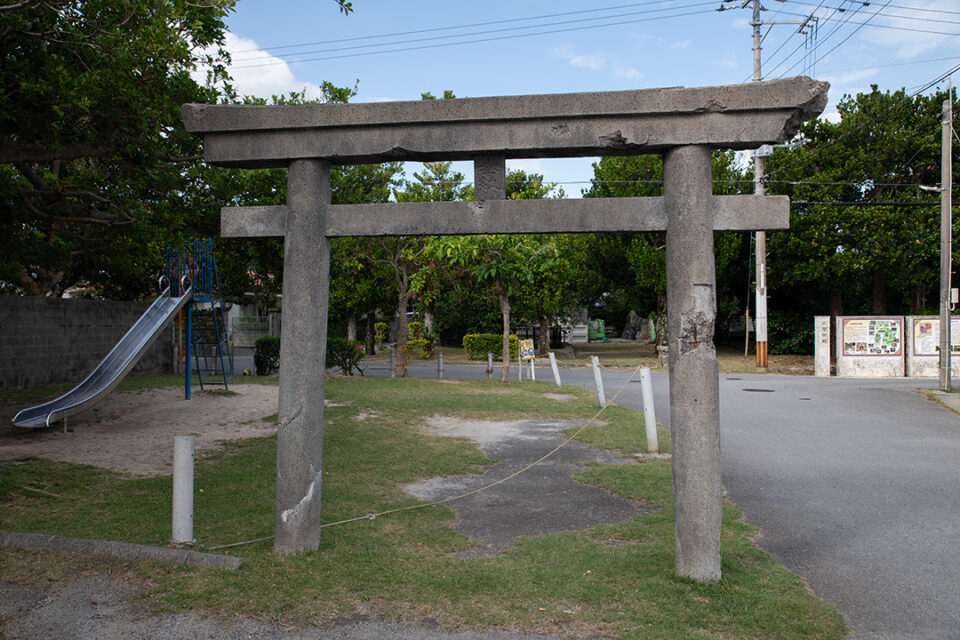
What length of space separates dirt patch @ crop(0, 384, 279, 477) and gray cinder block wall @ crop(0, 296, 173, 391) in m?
2.59

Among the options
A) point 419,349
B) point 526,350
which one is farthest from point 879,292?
point 419,349

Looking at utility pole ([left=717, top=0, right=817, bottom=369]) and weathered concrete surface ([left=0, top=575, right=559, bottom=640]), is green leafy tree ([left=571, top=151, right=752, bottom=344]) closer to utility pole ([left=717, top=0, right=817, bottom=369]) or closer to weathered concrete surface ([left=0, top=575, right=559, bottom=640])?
utility pole ([left=717, top=0, right=817, bottom=369])

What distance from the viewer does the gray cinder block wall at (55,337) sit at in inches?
612

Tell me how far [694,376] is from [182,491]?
3.93 meters

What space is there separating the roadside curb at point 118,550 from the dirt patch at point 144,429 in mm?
3067

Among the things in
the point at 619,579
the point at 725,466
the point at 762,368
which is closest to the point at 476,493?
the point at 619,579

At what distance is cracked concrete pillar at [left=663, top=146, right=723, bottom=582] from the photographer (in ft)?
16.0

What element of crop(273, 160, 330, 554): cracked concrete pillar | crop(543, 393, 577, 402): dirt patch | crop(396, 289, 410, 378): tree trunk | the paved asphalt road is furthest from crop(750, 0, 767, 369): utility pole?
crop(273, 160, 330, 554): cracked concrete pillar

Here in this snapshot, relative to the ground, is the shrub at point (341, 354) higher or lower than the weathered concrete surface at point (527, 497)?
higher

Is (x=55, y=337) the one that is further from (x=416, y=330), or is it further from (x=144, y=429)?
(x=416, y=330)

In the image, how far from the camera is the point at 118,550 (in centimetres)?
523

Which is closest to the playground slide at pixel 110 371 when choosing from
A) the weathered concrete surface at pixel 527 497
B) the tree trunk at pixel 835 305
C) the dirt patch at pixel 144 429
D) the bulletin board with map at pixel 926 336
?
the dirt patch at pixel 144 429

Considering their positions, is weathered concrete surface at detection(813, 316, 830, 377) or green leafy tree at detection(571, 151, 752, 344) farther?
green leafy tree at detection(571, 151, 752, 344)

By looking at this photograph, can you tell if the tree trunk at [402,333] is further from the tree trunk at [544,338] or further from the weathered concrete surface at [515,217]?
the weathered concrete surface at [515,217]
